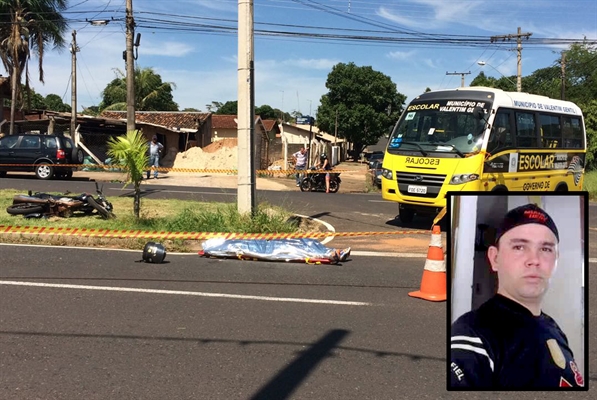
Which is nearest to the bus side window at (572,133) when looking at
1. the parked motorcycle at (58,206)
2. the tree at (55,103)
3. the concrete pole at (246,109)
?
the concrete pole at (246,109)

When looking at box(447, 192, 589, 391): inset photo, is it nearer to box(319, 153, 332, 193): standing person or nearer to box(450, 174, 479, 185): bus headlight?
box(450, 174, 479, 185): bus headlight

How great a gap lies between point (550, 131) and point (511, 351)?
45.3 ft

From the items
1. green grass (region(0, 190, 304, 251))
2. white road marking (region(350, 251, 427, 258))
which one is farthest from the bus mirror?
green grass (region(0, 190, 304, 251))

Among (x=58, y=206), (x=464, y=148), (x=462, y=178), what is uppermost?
(x=464, y=148)

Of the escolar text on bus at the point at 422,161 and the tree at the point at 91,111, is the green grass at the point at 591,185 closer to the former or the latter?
the escolar text on bus at the point at 422,161

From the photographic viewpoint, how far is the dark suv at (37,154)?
71.6 feet

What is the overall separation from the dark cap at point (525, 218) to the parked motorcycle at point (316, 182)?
64.6ft

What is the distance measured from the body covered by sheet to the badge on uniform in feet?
23.2

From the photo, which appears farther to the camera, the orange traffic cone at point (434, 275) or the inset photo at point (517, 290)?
the orange traffic cone at point (434, 275)

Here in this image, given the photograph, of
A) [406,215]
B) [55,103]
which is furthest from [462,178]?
[55,103]

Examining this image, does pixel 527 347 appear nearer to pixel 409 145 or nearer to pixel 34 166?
pixel 409 145

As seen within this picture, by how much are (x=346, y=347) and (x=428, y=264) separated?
2113 mm

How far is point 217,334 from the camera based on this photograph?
540 centimetres

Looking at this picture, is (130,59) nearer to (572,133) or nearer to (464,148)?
(464,148)
